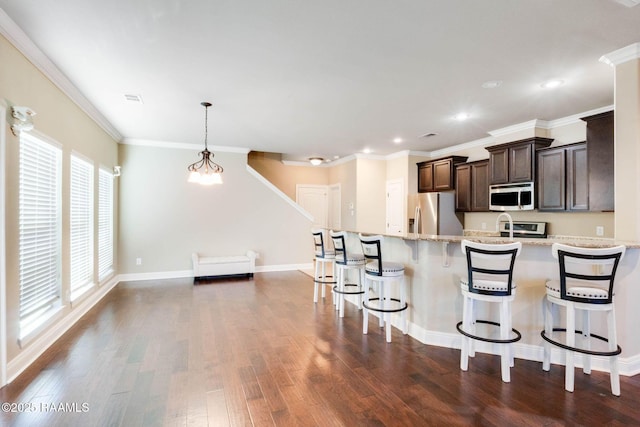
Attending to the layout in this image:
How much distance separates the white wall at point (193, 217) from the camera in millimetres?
6078

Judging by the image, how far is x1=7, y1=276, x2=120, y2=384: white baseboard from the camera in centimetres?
254

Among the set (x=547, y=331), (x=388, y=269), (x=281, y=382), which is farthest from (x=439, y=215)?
(x=281, y=382)

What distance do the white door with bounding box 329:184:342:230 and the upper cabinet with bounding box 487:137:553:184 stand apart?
3.80 metres

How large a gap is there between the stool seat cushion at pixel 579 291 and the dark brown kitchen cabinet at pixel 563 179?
87.1 inches

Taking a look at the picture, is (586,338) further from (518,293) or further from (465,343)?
(465,343)

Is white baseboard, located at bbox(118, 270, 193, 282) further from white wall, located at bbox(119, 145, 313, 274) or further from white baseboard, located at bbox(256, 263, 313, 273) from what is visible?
white baseboard, located at bbox(256, 263, 313, 273)

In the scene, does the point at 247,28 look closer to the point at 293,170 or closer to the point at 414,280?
the point at 414,280

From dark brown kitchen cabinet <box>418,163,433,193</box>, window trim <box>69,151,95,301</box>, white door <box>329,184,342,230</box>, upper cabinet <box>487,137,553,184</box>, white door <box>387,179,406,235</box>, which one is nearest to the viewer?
window trim <box>69,151,95,301</box>

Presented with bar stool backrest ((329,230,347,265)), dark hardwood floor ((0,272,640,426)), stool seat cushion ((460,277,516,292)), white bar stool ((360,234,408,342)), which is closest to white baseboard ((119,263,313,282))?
dark hardwood floor ((0,272,640,426))

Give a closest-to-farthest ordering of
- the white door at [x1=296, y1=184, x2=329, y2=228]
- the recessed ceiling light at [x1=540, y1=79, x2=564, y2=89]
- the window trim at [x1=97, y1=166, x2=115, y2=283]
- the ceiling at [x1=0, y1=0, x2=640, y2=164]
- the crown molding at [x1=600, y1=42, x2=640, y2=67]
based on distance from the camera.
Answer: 1. the ceiling at [x1=0, y1=0, x2=640, y2=164]
2. the crown molding at [x1=600, y1=42, x2=640, y2=67]
3. the recessed ceiling light at [x1=540, y1=79, x2=564, y2=89]
4. the window trim at [x1=97, y1=166, x2=115, y2=283]
5. the white door at [x1=296, y1=184, x2=329, y2=228]

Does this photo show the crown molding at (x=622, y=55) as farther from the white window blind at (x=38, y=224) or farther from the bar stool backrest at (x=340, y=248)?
the white window blind at (x=38, y=224)

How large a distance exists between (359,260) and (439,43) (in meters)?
2.35

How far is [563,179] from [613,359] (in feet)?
9.38

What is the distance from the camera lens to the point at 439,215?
244 inches
